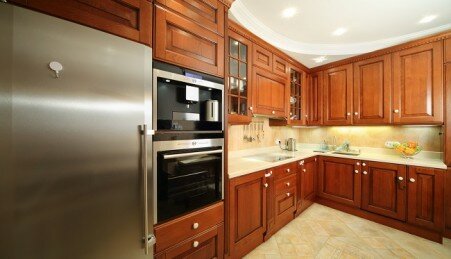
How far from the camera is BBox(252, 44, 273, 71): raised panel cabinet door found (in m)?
2.10

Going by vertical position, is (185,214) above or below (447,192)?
above

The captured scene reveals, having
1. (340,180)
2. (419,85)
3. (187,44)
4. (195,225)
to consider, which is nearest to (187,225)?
(195,225)

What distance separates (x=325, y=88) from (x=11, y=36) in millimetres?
3597

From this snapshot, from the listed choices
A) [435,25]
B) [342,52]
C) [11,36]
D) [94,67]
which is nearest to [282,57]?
[342,52]

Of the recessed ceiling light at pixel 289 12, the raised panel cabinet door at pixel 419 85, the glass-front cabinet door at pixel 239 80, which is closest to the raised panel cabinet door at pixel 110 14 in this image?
the glass-front cabinet door at pixel 239 80

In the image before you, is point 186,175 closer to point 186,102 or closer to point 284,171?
point 186,102

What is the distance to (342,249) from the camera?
Answer: 1854mm

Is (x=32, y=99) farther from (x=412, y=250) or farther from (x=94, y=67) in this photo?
(x=412, y=250)

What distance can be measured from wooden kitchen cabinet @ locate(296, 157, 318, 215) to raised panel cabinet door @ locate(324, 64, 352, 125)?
79cm

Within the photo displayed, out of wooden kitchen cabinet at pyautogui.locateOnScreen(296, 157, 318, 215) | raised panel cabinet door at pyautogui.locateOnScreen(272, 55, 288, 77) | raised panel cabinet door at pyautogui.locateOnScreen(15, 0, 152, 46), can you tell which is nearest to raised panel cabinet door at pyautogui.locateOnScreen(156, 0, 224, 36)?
raised panel cabinet door at pyautogui.locateOnScreen(15, 0, 152, 46)

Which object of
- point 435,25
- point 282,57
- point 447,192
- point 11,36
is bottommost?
point 447,192

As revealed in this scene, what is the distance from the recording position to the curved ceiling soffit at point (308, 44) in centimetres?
194

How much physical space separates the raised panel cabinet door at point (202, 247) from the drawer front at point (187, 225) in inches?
1.4

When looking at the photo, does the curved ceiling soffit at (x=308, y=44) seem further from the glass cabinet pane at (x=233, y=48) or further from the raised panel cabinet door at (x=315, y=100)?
the raised panel cabinet door at (x=315, y=100)
